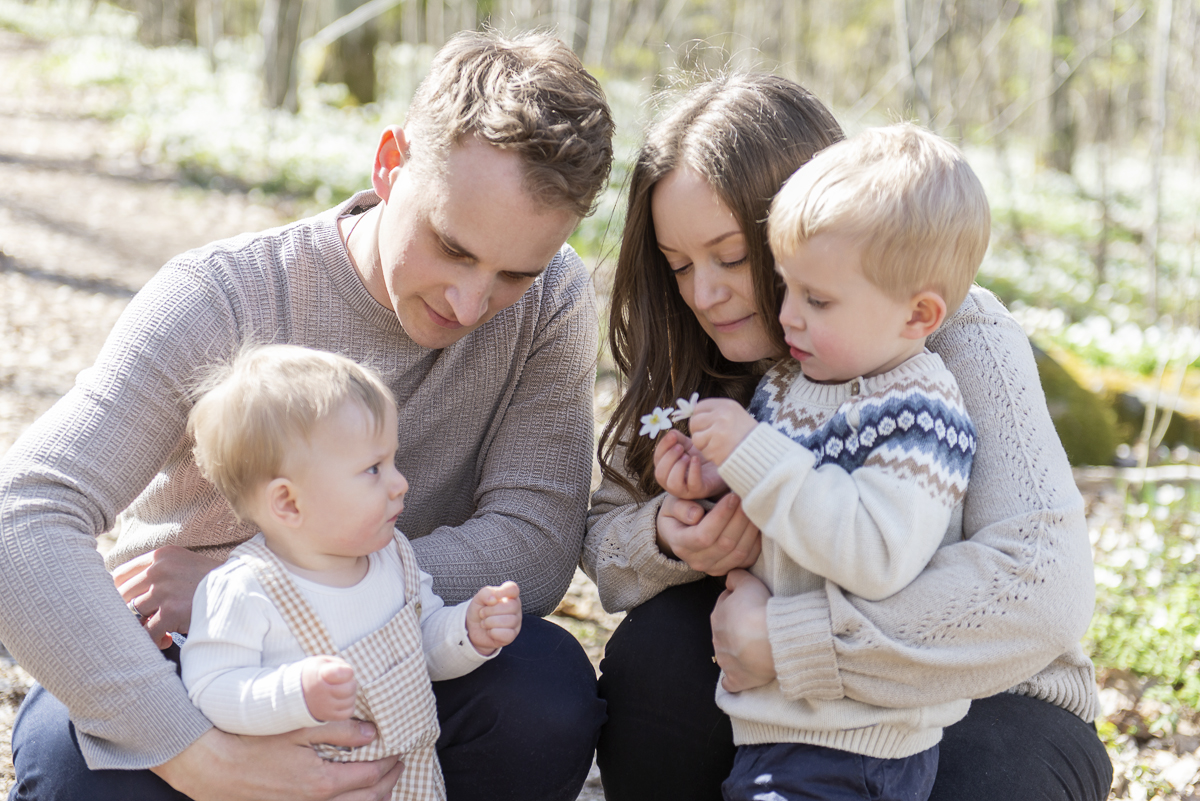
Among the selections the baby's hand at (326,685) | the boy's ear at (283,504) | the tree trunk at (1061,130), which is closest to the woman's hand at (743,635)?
the baby's hand at (326,685)

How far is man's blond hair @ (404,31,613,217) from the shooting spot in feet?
6.17

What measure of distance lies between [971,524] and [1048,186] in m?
14.3

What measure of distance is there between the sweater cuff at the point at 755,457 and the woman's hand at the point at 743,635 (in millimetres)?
259

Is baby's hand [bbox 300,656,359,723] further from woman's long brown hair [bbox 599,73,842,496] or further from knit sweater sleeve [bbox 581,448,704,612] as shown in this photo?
woman's long brown hair [bbox 599,73,842,496]

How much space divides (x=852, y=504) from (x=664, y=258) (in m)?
0.75

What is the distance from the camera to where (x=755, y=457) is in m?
1.68

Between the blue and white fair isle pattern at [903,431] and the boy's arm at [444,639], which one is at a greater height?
the blue and white fair isle pattern at [903,431]

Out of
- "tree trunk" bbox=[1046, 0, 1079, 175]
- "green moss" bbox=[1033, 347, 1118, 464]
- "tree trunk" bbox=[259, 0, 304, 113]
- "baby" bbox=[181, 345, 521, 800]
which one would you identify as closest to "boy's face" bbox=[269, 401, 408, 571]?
"baby" bbox=[181, 345, 521, 800]

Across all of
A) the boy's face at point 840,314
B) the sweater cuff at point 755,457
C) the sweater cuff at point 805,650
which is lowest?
the sweater cuff at point 805,650

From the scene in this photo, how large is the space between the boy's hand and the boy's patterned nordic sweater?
0.8 inches

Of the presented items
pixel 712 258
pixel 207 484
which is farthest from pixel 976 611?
pixel 207 484

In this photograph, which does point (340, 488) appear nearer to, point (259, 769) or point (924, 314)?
point (259, 769)

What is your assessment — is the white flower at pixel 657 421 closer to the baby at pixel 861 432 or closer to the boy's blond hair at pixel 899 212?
the baby at pixel 861 432

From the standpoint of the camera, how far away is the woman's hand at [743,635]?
180 cm
